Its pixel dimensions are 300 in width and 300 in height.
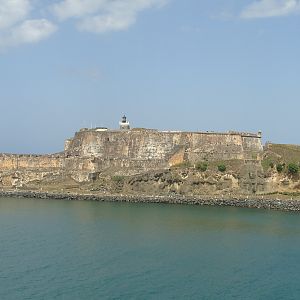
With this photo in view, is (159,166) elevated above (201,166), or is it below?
above

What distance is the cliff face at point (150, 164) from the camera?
44.7 meters

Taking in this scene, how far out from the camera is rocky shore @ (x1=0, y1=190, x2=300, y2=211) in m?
40.4

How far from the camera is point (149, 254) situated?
24562 mm

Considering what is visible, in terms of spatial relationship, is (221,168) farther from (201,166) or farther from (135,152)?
(135,152)

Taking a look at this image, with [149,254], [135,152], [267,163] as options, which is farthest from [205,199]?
[149,254]

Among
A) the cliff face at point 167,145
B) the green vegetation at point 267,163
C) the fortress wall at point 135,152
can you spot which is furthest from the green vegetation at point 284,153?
the cliff face at point 167,145

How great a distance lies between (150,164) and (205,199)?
7.20 meters

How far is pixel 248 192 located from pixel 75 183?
51.1 ft

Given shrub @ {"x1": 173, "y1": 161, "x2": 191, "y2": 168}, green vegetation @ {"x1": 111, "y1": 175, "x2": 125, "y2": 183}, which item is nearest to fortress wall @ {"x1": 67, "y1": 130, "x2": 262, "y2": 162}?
shrub @ {"x1": 173, "y1": 161, "x2": 191, "y2": 168}

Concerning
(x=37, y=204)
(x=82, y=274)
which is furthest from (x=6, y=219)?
(x=82, y=274)

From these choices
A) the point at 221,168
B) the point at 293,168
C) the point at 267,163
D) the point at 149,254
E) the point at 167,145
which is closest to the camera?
the point at 149,254

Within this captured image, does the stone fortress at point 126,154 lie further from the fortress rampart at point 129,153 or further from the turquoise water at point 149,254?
the turquoise water at point 149,254

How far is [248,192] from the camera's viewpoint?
144 feet

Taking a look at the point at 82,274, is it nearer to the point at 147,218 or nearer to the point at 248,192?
the point at 147,218
